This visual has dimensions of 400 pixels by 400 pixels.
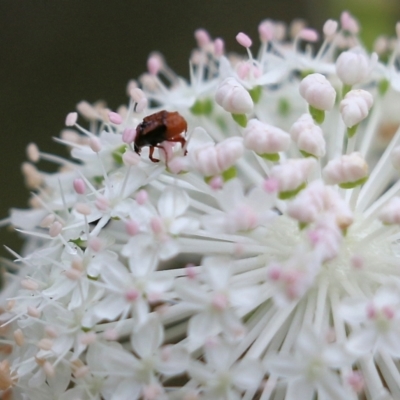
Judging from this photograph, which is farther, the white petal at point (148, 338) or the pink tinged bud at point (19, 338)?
the pink tinged bud at point (19, 338)

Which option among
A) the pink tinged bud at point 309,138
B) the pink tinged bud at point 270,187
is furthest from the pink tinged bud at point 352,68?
the pink tinged bud at point 270,187

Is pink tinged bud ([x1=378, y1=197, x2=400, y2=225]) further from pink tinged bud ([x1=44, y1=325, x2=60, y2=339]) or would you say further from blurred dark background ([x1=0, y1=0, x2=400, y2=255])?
blurred dark background ([x1=0, y1=0, x2=400, y2=255])

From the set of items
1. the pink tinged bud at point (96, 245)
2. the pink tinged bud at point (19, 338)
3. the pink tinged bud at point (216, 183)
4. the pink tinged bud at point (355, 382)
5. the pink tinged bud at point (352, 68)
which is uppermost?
the pink tinged bud at point (352, 68)

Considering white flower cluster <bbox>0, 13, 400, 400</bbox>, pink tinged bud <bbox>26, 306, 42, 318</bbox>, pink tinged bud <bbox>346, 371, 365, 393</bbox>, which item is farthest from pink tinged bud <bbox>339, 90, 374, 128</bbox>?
pink tinged bud <bbox>26, 306, 42, 318</bbox>

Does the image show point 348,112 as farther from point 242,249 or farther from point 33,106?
point 33,106

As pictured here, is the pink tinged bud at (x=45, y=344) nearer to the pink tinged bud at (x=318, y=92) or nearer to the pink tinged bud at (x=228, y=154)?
the pink tinged bud at (x=228, y=154)

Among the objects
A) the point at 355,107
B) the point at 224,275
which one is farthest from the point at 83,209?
the point at 355,107
